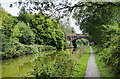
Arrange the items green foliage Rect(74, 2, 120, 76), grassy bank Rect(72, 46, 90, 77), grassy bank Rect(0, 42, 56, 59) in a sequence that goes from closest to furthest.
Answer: green foliage Rect(74, 2, 120, 76)
grassy bank Rect(72, 46, 90, 77)
grassy bank Rect(0, 42, 56, 59)

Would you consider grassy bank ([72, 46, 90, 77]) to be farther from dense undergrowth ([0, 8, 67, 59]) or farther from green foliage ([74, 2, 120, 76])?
dense undergrowth ([0, 8, 67, 59])

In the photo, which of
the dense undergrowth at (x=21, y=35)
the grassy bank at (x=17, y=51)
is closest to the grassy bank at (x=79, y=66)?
the dense undergrowth at (x=21, y=35)

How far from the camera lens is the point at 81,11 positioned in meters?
2.92

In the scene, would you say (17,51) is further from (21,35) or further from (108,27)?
(108,27)

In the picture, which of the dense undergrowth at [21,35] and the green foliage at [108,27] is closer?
the green foliage at [108,27]

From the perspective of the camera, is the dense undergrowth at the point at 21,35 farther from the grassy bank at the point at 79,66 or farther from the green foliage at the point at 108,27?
the green foliage at the point at 108,27

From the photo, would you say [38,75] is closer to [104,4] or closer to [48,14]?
[48,14]

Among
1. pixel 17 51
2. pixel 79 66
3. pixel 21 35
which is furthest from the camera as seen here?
pixel 21 35

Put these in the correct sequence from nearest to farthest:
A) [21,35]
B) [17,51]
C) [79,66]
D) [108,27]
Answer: [79,66]
[108,27]
[17,51]
[21,35]

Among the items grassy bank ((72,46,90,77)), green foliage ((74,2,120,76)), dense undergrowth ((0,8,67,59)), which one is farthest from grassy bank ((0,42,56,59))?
green foliage ((74,2,120,76))

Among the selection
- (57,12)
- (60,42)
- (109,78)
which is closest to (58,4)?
(57,12)

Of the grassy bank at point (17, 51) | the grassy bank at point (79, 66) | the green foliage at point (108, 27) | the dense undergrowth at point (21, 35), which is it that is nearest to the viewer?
the green foliage at point (108, 27)

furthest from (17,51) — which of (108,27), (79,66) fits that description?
(108,27)

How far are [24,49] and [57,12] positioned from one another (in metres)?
11.6
